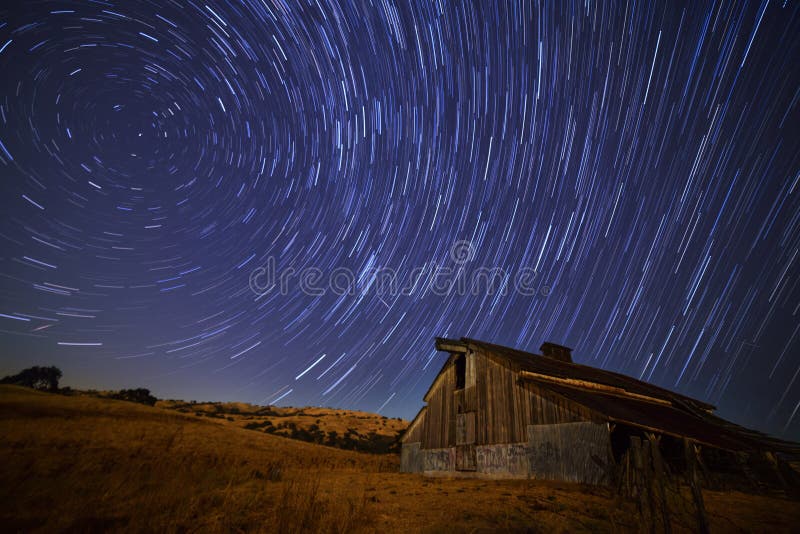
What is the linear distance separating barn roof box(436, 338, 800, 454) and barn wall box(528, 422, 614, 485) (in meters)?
0.88

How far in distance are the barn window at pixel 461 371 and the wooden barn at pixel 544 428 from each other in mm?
55

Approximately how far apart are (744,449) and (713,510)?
5655 mm

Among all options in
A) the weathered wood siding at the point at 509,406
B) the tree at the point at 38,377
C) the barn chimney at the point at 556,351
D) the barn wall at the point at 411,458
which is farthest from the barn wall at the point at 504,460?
the tree at the point at 38,377

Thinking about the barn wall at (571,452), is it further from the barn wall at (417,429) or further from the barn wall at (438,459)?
the barn wall at (417,429)

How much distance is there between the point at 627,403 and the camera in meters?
17.0

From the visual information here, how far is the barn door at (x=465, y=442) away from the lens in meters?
17.0

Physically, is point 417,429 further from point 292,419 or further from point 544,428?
point 292,419

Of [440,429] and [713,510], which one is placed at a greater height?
[440,429]

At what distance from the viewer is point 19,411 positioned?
22188 mm

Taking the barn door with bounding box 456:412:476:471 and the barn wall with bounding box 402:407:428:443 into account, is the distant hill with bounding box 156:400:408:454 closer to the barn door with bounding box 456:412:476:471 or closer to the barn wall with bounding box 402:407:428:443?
the barn wall with bounding box 402:407:428:443

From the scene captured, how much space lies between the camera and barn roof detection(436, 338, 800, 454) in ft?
43.8

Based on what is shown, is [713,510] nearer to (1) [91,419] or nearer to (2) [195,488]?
(2) [195,488]

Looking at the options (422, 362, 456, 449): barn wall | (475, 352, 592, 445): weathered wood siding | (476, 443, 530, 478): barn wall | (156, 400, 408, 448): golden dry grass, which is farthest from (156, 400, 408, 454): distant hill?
(475, 352, 592, 445): weathered wood siding

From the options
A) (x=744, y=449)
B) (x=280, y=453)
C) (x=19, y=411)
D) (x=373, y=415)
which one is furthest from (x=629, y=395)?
(x=373, y=415)
